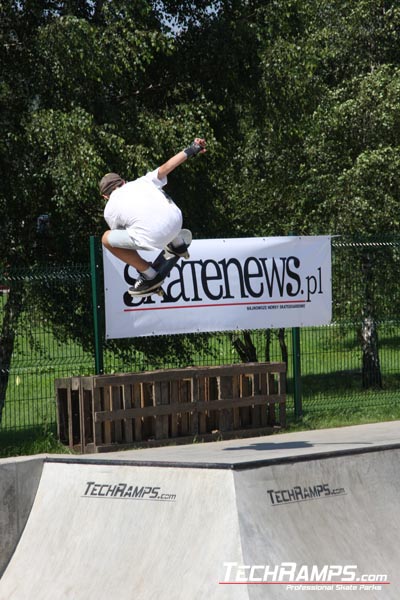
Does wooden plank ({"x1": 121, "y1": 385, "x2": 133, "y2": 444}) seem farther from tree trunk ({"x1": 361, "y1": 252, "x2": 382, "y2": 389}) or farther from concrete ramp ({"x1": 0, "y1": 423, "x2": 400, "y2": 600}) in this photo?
tree trunk ({"x1": 361, "y1": 252, "x2": 382, "y2": 389})

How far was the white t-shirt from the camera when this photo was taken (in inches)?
297

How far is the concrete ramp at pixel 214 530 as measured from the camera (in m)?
7.05

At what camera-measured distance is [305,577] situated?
7.11m

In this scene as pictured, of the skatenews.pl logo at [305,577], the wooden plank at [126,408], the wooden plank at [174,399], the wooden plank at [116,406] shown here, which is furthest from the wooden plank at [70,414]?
the skatenews.pl logo at [305,577]

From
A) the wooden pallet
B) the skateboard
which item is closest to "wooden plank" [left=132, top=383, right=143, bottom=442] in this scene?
the wooden pallet

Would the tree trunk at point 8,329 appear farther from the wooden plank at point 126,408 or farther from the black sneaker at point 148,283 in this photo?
the black sneaker at point 148,283

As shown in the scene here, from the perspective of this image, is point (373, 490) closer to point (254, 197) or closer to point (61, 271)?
point (61, 271)

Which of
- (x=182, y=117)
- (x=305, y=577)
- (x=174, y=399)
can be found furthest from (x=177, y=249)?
(x=182, y=117)

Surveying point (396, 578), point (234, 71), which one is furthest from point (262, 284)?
point (396, 578)

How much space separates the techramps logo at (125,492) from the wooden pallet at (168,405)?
241cm

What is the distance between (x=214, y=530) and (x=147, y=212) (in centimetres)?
258

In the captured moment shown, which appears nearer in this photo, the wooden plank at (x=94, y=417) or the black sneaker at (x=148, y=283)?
the black sneaker at (x=148, y=283)

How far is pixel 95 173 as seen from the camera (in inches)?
480

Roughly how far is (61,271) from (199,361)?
2.60 meters
